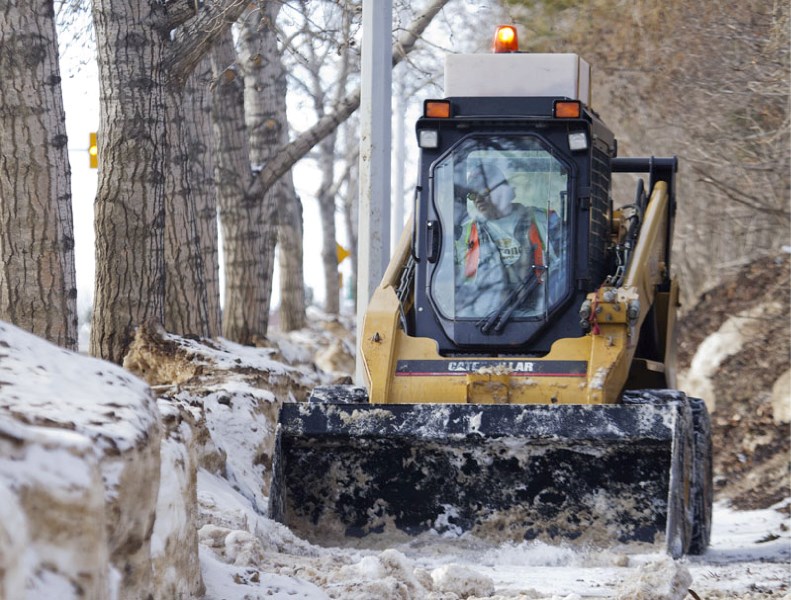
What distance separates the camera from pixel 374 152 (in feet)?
40.0

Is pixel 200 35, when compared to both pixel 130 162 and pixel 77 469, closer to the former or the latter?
pixel 130 162

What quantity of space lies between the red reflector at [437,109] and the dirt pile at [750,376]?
17.5ft

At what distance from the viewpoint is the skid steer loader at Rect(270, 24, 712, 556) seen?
28.0 ft

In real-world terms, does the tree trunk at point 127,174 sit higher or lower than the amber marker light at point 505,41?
lower

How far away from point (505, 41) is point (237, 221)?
7266 millimetres

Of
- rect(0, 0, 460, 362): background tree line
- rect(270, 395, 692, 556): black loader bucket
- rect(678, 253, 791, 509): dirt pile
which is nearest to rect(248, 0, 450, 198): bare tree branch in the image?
rect(0, 0, 460, 362): background tree line

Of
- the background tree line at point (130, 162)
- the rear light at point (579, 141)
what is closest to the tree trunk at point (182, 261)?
the background tree line at point (130, 162)

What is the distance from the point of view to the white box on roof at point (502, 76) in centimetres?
980

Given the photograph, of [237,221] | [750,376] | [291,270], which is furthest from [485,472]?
[291,270]

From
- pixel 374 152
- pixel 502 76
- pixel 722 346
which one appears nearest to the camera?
pixel 502 76

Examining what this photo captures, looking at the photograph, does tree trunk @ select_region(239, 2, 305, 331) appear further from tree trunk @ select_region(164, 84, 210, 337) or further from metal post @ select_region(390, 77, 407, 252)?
metal post @ select_region(390, 77, 407, 252)

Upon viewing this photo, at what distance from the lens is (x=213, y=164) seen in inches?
588

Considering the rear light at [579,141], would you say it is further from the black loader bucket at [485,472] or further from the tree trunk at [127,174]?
the tree trunk at [127,174]

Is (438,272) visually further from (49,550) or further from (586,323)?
(49,550)
